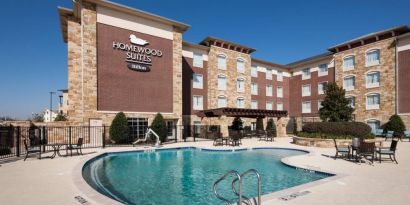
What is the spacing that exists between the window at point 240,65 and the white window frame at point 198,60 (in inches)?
229

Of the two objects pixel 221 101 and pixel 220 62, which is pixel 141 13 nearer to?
pixel 220 62

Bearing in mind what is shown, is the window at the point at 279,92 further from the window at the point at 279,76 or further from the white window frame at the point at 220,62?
the white window frame at the point at 220,62

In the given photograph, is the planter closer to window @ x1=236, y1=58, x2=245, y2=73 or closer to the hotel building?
the hotel building

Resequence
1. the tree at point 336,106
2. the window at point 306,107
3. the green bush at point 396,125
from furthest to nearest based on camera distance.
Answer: the window at point 306,107
the green bush at point 396,125
the tree at point 336,106

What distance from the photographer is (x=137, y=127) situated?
2380 centimetres

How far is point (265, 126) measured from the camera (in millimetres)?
37281

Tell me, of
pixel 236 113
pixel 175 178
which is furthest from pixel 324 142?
pixel 175 178

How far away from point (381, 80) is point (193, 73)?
2381 centimetres

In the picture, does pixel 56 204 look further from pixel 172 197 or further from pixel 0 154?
pixel 0 154

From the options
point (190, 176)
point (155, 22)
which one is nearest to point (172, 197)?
point (190, 176)

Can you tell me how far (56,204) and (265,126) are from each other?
1347 inches

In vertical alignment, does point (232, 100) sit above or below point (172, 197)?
above

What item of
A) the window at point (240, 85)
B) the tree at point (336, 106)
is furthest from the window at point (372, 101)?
the window at point (240, 85)

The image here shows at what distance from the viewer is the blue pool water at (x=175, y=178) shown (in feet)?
24.5
